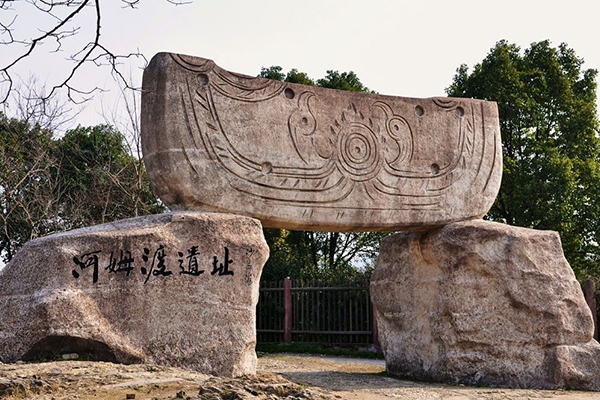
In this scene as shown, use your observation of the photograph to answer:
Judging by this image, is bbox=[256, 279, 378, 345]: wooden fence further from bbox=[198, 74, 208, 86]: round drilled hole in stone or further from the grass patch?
bbox=[198, 74, 208, 86]: round drilled hole in stone

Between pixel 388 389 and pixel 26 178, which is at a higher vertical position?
pixel 26 178

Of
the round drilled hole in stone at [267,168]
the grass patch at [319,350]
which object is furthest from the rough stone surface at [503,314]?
the grass patch at [319,350]

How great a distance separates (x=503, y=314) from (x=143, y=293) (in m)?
4.15

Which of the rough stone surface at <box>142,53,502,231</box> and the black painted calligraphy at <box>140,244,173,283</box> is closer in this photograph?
the black painted calligraphy at <box>140,244,173,283</box>

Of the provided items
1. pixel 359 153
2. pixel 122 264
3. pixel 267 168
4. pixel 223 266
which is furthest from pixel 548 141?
pixel 122 264

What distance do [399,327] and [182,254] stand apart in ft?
11.4

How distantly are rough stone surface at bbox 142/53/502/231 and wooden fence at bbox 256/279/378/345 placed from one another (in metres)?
5.48

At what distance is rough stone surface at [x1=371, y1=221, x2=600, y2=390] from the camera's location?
844 centimetres

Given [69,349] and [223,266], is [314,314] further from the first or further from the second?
[69,349]

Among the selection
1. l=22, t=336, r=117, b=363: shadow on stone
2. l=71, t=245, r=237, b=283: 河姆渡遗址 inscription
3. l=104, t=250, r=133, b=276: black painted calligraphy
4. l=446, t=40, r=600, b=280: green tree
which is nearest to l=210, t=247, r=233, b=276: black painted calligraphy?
l=71, t=245, r=237, b=283: 河姆渡遗址 inscription

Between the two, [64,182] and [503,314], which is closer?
[503,314]

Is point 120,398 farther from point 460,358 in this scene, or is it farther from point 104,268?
point 460,358

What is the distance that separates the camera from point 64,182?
1812 centimetres

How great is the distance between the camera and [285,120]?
7.95 meters
